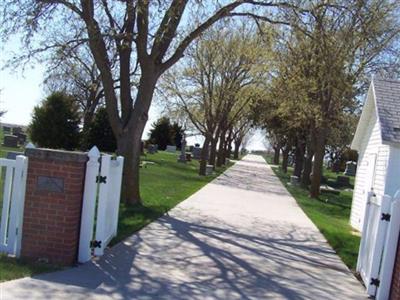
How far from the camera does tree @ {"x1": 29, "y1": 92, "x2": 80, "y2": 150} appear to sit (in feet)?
117

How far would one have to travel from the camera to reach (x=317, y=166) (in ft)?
92.4

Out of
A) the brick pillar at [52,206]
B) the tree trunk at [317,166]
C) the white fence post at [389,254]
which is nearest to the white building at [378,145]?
the tree trunk at [317,166]

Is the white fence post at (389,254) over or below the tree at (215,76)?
below

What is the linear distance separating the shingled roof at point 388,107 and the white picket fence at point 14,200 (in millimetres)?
10002

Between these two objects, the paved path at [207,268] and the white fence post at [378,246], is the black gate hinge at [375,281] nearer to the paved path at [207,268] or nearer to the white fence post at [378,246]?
the white fence post at [378,246]

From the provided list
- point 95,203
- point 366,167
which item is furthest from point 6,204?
point 366,167

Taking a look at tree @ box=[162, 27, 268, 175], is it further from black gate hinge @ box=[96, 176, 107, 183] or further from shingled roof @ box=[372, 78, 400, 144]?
black gate hinge @ box=[96, 176, 107, 183]

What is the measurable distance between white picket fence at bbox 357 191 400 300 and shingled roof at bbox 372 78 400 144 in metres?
7.06

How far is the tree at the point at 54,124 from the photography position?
35531 mm

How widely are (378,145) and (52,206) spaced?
1163cm

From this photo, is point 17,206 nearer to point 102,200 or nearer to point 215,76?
point 102,200

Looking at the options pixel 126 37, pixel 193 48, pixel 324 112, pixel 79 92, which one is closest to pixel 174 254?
pixel 126 37

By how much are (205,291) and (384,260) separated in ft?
7.63

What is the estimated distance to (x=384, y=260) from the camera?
24.7 ft
